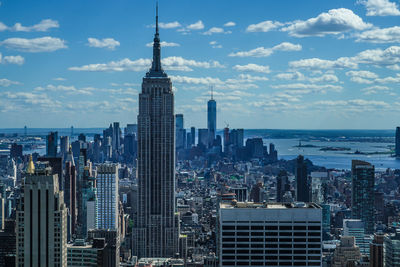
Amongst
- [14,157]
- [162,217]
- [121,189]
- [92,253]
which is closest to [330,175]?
[121,189]

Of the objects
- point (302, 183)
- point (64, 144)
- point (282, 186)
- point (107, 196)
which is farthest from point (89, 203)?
point (64, 144)

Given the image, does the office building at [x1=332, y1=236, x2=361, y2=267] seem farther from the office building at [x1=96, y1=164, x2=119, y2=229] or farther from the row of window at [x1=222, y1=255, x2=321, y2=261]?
the office building at [x1=96, y1=164, x2=119, y2=229]

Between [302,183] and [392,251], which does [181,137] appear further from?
[392,251]

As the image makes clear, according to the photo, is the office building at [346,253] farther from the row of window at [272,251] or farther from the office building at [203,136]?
the office building at [203,136]

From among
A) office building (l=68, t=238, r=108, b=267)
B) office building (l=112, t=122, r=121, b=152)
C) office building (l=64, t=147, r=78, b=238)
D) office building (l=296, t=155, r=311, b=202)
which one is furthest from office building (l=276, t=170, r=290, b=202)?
office building (l=68, t=238, r=108, b=267)

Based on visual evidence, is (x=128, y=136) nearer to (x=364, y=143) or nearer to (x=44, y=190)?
(x=364, y=143)

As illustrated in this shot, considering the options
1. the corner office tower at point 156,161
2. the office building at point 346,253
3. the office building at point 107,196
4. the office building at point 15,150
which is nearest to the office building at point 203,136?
the office building at point 15,150

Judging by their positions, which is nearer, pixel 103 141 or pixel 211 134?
pixel 103 141
